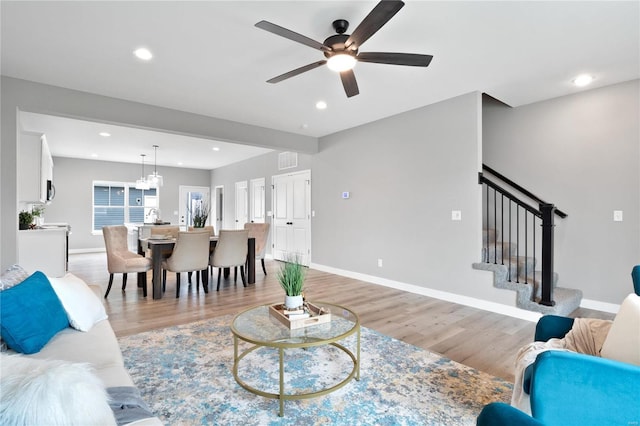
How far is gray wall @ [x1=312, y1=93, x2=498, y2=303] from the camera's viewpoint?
158 inches

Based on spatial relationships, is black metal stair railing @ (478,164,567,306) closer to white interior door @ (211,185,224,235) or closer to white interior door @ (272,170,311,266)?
white interior door @ (272,170,311,266)

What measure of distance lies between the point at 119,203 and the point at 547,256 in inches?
416

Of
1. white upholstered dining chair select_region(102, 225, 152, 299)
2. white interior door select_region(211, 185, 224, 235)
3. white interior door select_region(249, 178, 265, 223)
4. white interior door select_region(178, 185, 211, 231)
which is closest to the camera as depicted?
white upholstered dining chair select_region(102, 225, 152, 299)

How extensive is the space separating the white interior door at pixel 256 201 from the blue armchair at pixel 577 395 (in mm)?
7507

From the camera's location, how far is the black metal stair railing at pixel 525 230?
338 cm

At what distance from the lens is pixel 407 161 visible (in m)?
4.70

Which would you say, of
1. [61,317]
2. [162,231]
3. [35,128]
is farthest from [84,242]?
[61,317]

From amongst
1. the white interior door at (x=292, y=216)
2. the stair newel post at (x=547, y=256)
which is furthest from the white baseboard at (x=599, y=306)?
the white interior door at (x=292, y=216)

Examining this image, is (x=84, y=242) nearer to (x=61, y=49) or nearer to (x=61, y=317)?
(x=61, y=49)

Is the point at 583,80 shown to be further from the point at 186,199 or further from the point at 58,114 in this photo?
the point at 186,199

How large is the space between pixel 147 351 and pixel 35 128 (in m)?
5.49

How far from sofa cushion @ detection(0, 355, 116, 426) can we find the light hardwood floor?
2441 mm

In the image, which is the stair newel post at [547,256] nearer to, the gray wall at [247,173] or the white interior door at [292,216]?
the white interior door at [292,216]

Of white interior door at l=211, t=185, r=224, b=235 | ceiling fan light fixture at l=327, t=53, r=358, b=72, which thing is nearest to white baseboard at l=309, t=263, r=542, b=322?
ceiling fan light fixture at l=327, t=53, r=358, b=72
